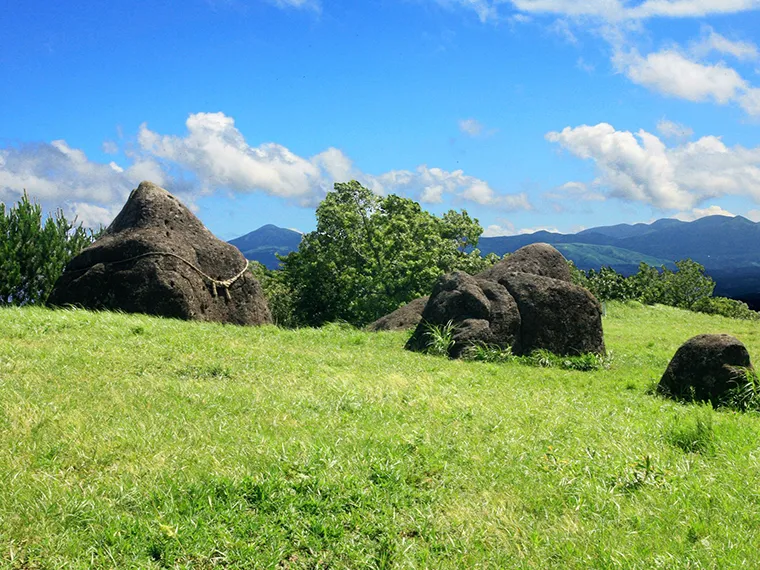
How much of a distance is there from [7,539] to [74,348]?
277 inches

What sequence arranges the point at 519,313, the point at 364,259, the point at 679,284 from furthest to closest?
the point at 679,284
the point at 364,259
the point at 519,313

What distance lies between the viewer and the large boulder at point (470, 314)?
57.4 feet

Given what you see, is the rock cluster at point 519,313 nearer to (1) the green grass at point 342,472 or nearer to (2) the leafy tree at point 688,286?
(1) the green grass at point 342,472

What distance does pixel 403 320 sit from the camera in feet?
79.3

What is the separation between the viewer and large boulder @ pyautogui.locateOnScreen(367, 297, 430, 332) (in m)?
23.8

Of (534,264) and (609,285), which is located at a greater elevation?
(534,264)

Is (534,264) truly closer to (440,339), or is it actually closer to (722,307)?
Answer: (440,339)

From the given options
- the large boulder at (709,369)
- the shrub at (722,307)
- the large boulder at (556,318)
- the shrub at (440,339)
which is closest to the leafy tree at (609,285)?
the shrub at (722,307)

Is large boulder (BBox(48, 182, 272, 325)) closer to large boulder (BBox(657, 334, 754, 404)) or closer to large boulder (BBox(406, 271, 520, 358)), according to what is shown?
large boulder (BBox(406, 271, 520, 358))

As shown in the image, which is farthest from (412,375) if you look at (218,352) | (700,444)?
(700,444)

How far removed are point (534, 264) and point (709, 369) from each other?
31.5 feet

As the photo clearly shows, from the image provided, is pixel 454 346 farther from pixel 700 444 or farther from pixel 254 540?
pixel 254 540

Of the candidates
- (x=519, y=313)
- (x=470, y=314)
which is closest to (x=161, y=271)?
(x=470, y=314)

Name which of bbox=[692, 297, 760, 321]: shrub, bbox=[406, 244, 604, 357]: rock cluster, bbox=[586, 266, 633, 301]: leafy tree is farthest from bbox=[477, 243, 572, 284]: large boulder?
bbox=[692, 297, 760, 321]: shrub
